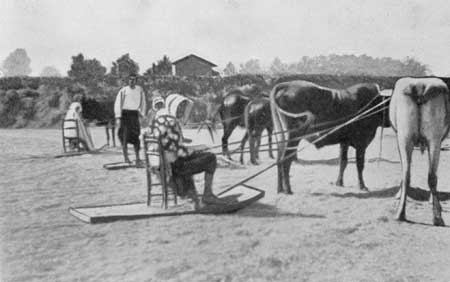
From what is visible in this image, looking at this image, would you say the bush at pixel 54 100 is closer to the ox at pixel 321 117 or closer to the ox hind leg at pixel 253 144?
the ox hind leg at pixel 253 144

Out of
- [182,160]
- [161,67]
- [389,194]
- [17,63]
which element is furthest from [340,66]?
[17,63]

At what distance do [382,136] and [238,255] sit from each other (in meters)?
2.40

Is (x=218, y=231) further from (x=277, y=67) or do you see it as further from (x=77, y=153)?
(x=277, y=67)

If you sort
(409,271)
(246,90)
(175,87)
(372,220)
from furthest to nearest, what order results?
(246,90) → (175,87) → (372,220) → (409,271)

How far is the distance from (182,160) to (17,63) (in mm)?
1972

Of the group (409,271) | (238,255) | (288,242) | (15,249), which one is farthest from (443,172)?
A: (15,249)

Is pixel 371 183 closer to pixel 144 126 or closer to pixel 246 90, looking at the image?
pixel 246 90

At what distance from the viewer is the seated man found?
4.54 meters

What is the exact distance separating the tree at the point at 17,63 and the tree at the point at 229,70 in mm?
2160

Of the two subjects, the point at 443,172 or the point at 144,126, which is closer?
the point at 144,126

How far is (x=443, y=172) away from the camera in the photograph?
5.47m

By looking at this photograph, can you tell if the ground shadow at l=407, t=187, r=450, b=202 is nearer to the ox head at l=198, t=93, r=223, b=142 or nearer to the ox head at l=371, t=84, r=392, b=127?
the ox head at l=371, t=84, r=392, b=127

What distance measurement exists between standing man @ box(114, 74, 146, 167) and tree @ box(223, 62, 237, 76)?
1057 mm

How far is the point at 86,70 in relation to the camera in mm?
4879
